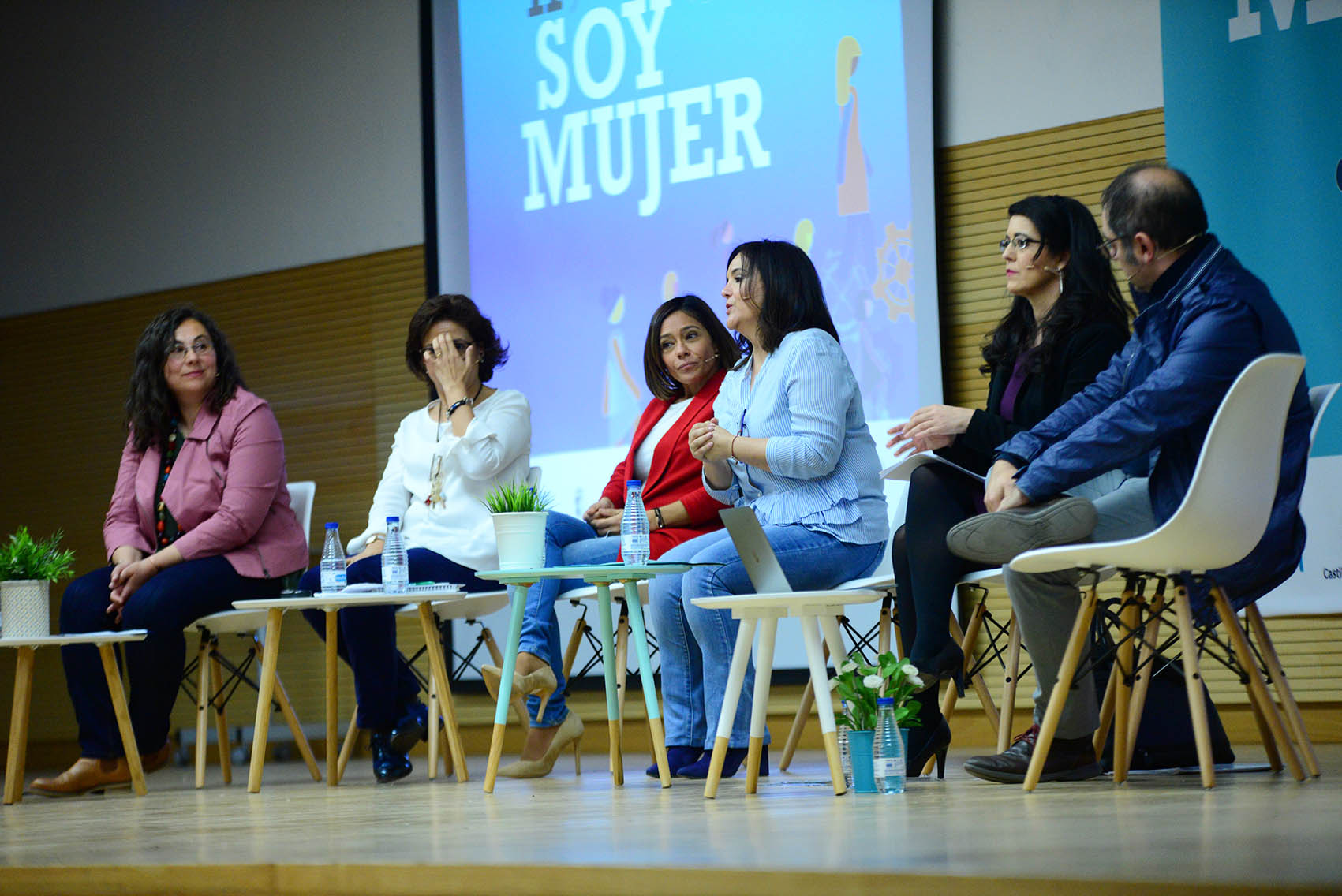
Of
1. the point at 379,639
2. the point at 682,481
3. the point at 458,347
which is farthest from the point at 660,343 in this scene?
the point at 379,639

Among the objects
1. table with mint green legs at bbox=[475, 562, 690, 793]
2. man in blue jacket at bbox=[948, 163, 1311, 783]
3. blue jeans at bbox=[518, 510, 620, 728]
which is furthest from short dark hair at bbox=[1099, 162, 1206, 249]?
blue jeans at bbox=[518, 510, 620, 728]

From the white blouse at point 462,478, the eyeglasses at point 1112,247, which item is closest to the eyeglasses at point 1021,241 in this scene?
the eyeglasses at point 1112,247

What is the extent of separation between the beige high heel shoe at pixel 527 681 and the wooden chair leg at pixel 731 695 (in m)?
0.72

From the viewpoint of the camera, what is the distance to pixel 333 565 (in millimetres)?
3777

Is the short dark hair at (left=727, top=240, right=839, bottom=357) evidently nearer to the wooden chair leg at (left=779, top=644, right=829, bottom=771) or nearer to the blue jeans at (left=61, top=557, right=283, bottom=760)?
the wooden chair leg at (left=779, top=644, right=829, bottom=771)

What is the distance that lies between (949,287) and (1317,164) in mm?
1189

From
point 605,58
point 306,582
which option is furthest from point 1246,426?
point 605,58

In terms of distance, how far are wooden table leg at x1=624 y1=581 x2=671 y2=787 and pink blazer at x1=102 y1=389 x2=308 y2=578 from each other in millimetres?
1384

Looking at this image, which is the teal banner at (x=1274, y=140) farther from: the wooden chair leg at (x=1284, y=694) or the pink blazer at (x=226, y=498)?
the pink blazer at (x=226, y=498)

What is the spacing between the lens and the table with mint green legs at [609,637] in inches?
123

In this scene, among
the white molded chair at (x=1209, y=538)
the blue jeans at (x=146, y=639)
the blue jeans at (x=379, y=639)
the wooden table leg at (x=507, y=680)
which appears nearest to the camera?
the white molded chair at (x=1209, y=538)

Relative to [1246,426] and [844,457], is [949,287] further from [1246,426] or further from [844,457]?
[1246,426]

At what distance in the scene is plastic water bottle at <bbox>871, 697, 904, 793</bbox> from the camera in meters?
2.70

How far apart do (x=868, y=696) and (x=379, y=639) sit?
5.25 feet
